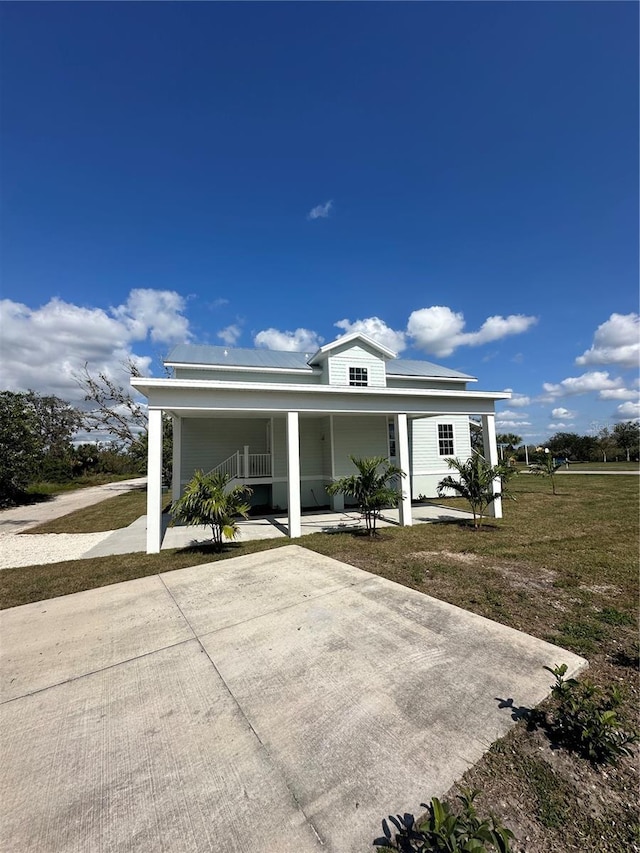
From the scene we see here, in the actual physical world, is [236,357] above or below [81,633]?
above

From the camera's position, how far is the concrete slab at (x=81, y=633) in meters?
3.38

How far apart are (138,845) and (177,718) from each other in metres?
0.92

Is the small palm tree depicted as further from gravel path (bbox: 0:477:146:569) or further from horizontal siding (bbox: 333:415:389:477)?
horizontal siding (bbox: 333:415:389:477)

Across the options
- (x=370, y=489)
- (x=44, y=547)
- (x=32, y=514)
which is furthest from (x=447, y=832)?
(x=32, y=514)

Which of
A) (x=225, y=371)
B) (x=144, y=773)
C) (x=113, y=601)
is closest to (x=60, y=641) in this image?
(x=113, y=601)

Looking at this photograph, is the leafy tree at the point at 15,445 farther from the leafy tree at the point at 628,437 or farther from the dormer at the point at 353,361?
the leafy tree at the point at 628,437

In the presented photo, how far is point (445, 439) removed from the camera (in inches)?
635

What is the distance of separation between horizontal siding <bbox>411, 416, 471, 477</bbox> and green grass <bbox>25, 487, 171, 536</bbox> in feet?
37.8

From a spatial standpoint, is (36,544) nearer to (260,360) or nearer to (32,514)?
(32,514)

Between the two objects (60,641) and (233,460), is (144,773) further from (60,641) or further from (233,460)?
(233,460)

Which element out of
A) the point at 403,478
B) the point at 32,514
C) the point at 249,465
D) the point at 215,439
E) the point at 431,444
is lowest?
the point at 32,514

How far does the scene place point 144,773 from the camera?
2.24m

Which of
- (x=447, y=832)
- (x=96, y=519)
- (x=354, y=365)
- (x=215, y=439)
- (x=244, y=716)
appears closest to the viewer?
(x=447, y=832)

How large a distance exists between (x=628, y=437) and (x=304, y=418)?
4847cm
